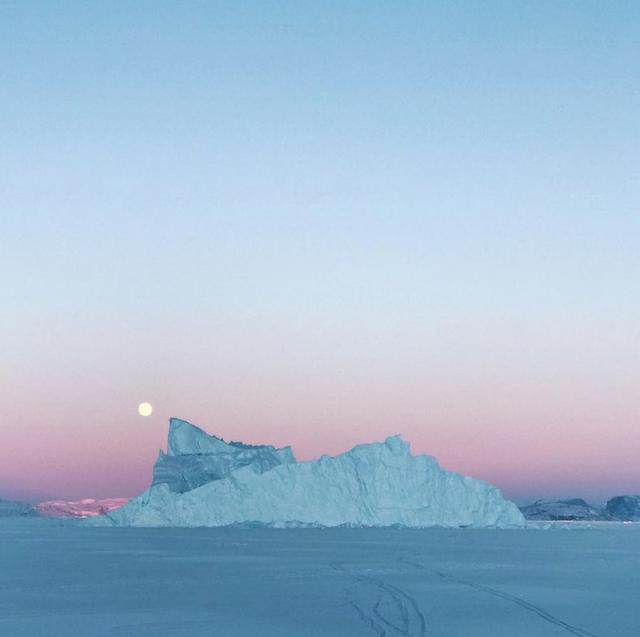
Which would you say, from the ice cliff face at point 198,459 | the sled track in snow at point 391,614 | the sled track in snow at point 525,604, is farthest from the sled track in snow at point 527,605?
the ice cliff face at point 198,459

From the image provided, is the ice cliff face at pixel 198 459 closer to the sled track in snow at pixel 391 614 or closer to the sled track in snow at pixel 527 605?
the sled track in snow at pixel 527 605

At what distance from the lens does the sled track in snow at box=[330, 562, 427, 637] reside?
58.5 ft

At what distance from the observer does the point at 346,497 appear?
85125 mm

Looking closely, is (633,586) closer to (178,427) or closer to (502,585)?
(502,585)

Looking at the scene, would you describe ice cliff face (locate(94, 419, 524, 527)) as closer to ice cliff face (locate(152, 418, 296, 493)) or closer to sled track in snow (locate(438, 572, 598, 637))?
ice cliff face (locate(152, 418, 296, 493))

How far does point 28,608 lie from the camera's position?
21766 millimetres

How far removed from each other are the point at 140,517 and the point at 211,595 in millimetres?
65527

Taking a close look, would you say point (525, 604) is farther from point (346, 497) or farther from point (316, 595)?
point (346, 497)

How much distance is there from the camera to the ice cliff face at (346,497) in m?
Answer: 83.1

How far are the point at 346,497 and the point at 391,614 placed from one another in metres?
65.7

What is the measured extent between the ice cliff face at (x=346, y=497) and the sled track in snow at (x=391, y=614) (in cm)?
5555

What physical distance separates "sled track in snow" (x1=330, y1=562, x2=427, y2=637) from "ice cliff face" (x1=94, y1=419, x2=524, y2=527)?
55.6 meters

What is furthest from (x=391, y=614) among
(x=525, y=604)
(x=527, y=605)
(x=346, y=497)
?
(x=346, y=497)

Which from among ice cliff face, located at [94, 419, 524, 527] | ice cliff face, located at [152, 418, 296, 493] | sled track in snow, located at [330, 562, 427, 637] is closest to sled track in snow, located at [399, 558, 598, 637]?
sled track in snow, located at [330, 562, 427, 637]
